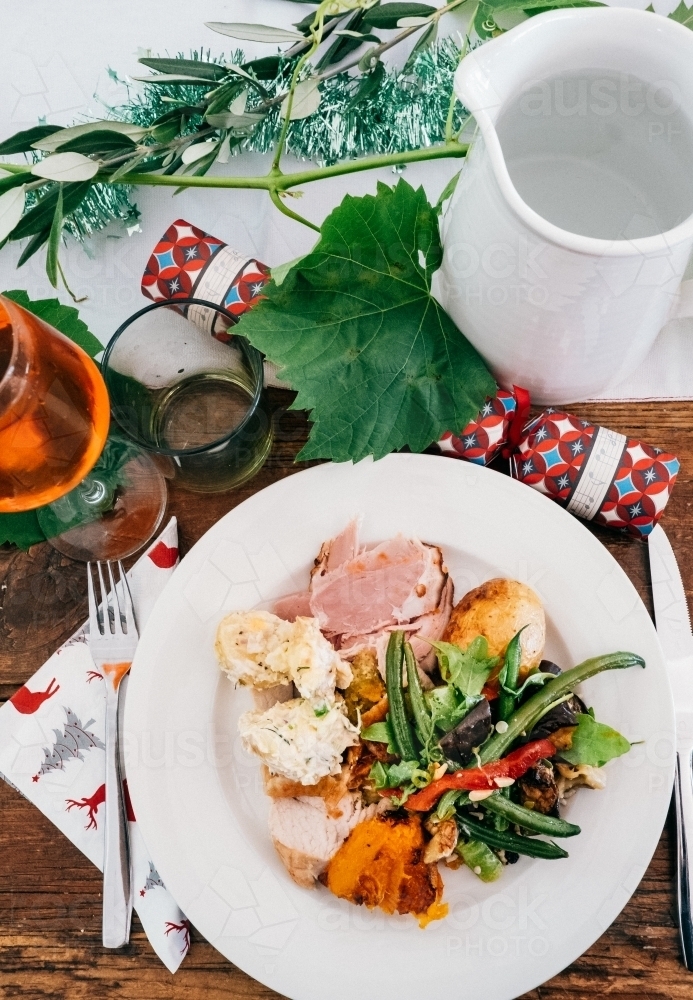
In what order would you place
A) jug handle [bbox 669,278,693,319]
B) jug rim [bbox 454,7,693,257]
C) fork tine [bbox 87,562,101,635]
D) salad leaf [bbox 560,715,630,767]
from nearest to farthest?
jug rim [bbox 454,7,693,257] → jug handle [bbox 669,278,693,319] → salad leaf [bbox 560,715,630,767] → fork tine [bbox 87,562,101,635]

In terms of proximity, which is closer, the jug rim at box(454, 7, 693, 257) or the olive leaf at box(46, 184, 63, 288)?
the jug rim at box(454, 7, 693, 257)

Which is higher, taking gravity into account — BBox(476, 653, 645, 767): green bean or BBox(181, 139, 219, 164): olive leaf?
BBox(181, 139, 219, 164): olive leaf

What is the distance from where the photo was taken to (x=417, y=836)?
32.6 inches

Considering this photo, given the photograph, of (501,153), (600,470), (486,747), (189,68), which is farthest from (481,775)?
(189,68)

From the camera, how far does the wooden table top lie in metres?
0.87

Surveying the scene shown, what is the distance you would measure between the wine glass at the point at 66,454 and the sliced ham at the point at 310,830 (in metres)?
0.35

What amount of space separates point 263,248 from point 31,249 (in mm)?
265

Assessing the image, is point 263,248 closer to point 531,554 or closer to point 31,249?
point 31,249

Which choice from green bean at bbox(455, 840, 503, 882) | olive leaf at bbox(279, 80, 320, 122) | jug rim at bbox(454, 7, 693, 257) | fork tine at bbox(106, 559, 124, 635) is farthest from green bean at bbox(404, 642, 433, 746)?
olive leaf at bbox(279, 80, 320, 122)

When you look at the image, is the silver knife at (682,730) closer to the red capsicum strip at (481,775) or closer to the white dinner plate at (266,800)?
the white dinner plate at (266,800)

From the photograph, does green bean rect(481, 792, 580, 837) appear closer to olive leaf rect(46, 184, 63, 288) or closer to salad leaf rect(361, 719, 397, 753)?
salad leaf rect(361, 719, 397, 753)

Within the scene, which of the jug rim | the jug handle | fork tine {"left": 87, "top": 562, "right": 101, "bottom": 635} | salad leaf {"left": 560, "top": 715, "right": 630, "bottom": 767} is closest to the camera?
the jug rim

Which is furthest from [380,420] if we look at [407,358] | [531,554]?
[531,554]

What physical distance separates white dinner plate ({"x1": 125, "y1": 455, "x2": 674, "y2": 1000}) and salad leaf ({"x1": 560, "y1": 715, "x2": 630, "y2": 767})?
0.04 meters
